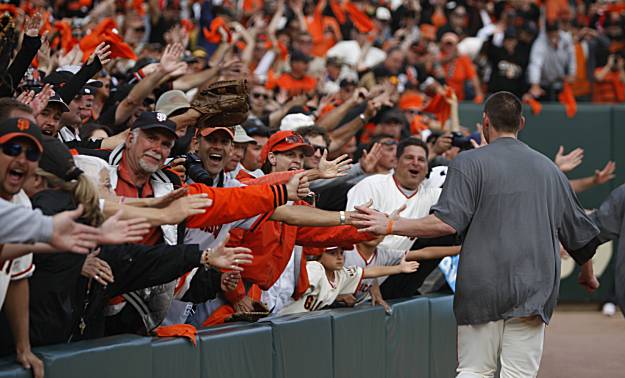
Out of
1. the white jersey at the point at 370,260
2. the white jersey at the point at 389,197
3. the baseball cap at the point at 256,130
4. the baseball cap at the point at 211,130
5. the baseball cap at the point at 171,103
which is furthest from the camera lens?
the baseball cap at the point at 256,130

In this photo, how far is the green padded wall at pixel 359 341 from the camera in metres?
7.28

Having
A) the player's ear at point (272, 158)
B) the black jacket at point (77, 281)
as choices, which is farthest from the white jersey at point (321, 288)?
the black jacket at point (77, 281)

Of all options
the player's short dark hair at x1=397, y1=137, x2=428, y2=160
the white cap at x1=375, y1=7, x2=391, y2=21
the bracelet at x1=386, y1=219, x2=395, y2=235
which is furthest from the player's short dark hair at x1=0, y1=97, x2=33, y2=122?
the white cap at x1=375, y1=7, x2=391, y2=21

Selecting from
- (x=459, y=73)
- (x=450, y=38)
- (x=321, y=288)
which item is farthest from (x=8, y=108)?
(x=450, y=38)

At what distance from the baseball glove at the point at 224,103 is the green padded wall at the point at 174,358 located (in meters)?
1.74

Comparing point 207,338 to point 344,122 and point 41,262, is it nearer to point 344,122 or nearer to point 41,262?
point 41,262

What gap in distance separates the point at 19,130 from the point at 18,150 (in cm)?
11

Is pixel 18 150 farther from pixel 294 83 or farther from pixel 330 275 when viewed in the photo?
pixel 294 83

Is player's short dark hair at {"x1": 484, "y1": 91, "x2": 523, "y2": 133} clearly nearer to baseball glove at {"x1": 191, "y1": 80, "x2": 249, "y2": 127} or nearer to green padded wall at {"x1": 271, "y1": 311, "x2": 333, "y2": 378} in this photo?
baseball glove at {"x1": 191, "y1": 80, "x2": 249, "y2": 127}

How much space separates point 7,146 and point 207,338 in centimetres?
195

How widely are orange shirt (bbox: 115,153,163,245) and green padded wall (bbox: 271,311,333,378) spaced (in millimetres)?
1000

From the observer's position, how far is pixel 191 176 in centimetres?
687

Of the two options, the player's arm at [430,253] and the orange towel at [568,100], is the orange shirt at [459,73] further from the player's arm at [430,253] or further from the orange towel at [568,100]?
the player's arm at [430,253]

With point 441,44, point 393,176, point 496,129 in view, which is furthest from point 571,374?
point 441,44
